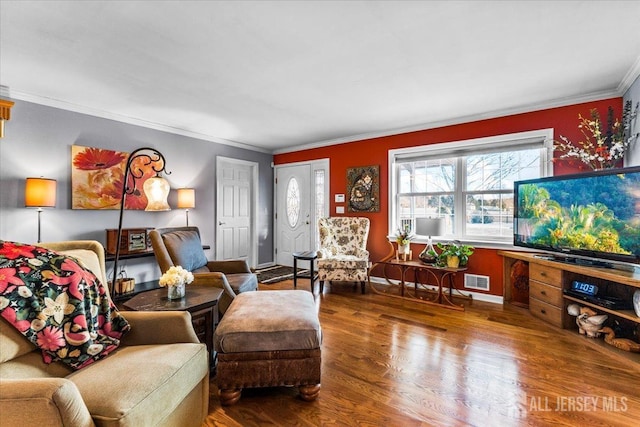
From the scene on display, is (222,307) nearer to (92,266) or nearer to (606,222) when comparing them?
(92,266)

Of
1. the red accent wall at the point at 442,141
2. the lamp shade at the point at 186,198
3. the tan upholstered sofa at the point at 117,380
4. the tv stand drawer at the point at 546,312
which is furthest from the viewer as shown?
the lamp shade at the point at 186,198

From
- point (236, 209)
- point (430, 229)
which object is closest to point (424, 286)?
point (430, 229)

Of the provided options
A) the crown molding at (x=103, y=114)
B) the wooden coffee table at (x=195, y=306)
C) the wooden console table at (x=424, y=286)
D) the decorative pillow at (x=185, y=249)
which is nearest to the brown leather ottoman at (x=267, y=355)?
the wooden coffee table at (x=195, y=306)

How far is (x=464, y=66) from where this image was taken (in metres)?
2.46

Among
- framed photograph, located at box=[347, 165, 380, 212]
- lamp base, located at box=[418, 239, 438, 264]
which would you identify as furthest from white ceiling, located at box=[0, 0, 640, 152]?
lamp base, located at box=[418, 239, 438, 264]

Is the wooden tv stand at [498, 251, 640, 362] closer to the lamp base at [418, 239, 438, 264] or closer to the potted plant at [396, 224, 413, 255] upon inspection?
the lamp base at [418, 239, 438, 264]

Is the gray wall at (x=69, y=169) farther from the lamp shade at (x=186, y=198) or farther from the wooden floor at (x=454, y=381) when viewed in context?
the wooden floor at (x=454, y=381)

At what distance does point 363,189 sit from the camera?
4.64 m

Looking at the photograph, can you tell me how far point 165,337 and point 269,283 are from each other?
9.66 ft

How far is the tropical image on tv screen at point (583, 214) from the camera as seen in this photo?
2291mm

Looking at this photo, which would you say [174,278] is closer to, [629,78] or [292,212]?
[292,212]

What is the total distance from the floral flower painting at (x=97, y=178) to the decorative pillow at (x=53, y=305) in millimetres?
2583

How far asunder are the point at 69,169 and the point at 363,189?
3.83 m

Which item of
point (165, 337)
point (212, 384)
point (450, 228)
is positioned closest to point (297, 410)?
point (212, 384)
